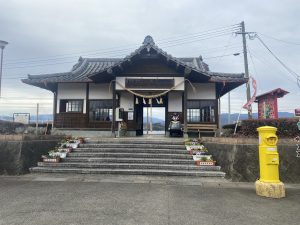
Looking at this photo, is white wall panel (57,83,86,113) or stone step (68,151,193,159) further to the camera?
white wall panel (57,83,86,113)

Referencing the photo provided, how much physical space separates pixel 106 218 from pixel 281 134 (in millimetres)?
6639

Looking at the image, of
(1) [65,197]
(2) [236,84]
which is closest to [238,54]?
(2) [236,84]

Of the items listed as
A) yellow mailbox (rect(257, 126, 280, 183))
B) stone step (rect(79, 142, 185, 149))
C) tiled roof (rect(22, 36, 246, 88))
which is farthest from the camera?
tiled roof (rect(22, 36, 246, 88))

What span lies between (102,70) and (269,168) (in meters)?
11.4

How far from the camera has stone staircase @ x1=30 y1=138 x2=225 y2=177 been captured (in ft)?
29.9

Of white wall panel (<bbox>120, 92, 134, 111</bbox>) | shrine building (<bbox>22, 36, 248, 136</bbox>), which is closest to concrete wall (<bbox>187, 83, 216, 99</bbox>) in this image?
shrine building (<bbox>22, 36, 248, 136</bbox>)

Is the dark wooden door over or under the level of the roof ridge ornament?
under

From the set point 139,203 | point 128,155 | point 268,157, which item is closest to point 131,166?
point 128,155

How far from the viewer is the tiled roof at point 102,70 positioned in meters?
15.6

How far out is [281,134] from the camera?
28.8 feet

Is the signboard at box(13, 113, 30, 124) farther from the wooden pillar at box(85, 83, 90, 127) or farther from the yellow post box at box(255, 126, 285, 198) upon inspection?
the yellow post box at box(255, 126, 285, 198)

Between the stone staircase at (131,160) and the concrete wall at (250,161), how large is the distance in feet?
1.75

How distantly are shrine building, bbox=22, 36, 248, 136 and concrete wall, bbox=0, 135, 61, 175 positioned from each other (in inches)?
252

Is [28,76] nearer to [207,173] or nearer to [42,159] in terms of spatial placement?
[42,159]
